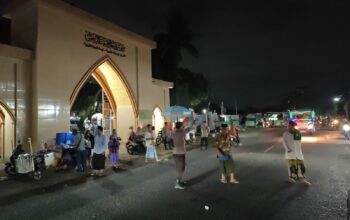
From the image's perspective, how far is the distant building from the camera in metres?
12.8

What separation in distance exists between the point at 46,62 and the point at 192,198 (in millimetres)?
10104

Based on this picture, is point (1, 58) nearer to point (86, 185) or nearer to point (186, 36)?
point (86, 185)

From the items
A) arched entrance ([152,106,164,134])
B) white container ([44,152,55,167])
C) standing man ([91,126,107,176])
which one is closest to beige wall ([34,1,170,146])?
white container ([44,152,55,167])

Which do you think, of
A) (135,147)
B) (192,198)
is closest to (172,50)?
(135,147)

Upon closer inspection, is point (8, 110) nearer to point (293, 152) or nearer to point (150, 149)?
point (150, 149)

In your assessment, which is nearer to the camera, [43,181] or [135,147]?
[43,181]

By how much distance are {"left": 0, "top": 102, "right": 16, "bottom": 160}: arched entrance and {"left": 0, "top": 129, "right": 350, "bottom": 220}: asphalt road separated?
4.43 meters

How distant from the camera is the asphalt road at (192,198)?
19.6 ft

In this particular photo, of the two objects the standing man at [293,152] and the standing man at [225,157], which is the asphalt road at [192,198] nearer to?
the standing man at [225,157]

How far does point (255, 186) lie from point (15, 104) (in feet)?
33.9

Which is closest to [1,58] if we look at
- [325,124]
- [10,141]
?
[10,141]

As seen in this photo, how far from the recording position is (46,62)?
13750mm

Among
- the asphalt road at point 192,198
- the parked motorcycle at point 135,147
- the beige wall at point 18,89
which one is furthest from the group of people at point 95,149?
the beige wall at point 18,89

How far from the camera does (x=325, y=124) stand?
165 ft
